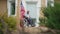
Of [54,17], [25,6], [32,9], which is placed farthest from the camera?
[32,9]

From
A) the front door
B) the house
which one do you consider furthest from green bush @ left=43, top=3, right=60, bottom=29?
the front door

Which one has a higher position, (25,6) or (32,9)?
(25,6)

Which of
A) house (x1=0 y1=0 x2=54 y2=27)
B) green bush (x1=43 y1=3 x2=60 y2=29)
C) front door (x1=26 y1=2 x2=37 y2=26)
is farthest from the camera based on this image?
front door (x1=26 y1=2 x2=37 y2=26)

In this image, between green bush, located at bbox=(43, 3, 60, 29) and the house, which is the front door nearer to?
the house

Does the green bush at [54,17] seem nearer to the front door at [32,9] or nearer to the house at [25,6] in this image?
the house at [25,6]

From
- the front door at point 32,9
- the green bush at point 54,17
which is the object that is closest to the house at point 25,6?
the front door at point 32,9

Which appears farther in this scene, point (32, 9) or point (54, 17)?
point (32, 9)

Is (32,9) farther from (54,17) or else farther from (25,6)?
(54,17)

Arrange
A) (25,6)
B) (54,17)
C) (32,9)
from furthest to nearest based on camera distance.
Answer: (32,9) < (25,6) < (54,17)

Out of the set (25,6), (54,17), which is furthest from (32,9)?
(54,17)

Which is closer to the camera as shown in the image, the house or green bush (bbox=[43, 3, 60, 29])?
green bush (bbox=[43, 3, 60, 29])

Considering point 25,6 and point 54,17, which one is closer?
point 54,17

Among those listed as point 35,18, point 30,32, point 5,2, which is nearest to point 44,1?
point 35,18

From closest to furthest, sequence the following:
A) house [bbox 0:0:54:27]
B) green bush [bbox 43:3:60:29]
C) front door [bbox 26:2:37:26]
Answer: green bush [bbox 43:3:60:29] < house [bbox 0:0:54:27] < front door [bbox 26:2:37:26]
